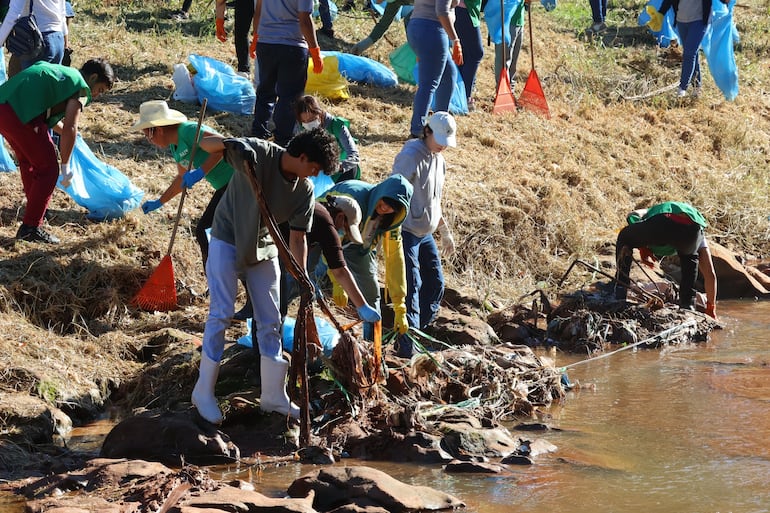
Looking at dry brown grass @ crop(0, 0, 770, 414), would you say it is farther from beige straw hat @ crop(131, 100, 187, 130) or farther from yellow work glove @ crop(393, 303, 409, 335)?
yellow work glove @ crop(393, 303, 409, 335)

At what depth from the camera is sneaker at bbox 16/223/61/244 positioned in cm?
721

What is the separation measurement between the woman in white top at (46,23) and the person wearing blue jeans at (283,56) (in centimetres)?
140

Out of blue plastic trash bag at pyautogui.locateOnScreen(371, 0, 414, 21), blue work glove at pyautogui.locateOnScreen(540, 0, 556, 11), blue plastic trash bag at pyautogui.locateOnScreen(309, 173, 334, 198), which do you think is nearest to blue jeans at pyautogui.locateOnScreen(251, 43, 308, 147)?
blue plastic trash bag at pyautogui.locateOnScreen(309, 173, 334, 198)

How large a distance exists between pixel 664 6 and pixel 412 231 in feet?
24.6

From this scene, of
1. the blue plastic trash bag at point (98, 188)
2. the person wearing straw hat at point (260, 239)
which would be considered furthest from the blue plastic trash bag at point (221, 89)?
the person wearing straw hat at point (260, 239)

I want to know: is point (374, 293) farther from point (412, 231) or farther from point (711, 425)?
point (711, 425)

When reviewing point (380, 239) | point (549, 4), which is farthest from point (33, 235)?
point (549, 4)

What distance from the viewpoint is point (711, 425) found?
592 cm

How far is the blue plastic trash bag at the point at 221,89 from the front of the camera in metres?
9.66

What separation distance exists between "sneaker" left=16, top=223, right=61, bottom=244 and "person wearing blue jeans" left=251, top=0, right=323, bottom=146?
1.69m

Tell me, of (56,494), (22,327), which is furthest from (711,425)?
(22,327)

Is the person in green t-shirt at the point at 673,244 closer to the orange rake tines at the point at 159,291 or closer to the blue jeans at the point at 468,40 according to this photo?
the blue jeans at the point at 468,40

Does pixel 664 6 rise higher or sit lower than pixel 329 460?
higher

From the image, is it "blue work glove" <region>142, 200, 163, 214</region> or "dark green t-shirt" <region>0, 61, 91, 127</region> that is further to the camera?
"blue work glove" <region>142, 200, 163, 214</region>
